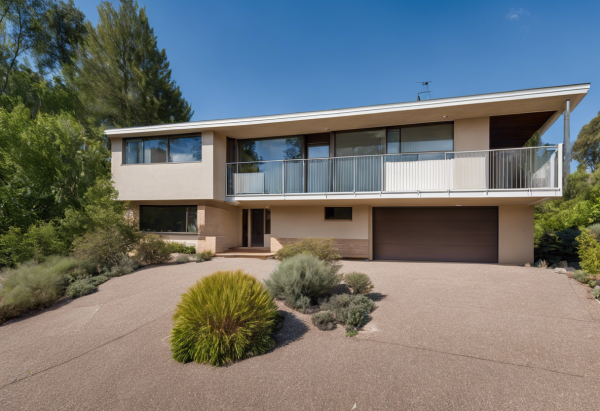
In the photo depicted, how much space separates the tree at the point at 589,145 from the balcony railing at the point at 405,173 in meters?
30.2

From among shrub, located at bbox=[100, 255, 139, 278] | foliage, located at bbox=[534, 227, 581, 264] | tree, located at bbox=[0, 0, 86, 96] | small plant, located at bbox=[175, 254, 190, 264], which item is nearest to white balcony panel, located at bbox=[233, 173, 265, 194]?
small plant, located at bbox=[175, 254, 190, 264]

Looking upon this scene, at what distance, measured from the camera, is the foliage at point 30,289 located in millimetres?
6449

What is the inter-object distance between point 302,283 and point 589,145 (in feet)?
128

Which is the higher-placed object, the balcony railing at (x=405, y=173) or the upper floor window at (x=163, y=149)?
the upper floor window at (x=163, y=149)

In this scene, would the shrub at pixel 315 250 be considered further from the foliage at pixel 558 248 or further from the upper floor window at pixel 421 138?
the foliage at pixel 558 248

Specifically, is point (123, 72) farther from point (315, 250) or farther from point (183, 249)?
point (315, 250)

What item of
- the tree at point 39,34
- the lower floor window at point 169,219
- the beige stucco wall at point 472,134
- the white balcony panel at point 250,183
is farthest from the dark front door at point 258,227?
the tree at point 39,34

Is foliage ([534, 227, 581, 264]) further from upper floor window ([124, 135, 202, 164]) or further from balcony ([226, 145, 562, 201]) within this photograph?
upper floor window ([124, 135, 202, 164])

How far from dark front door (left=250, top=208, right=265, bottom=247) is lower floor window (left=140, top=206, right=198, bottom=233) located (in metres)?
2.73

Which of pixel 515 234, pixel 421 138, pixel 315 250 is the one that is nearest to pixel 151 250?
pixel 315 250

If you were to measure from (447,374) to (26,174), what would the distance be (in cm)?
1350

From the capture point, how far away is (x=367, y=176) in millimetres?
11016

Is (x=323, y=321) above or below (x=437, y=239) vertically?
below

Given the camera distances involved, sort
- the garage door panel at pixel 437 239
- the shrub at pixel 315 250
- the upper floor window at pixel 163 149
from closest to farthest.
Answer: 1. the shrub at pixel 315 250
2. the garage door panel at pixel 437 239
3. the upper floor window at pixel 163 149
